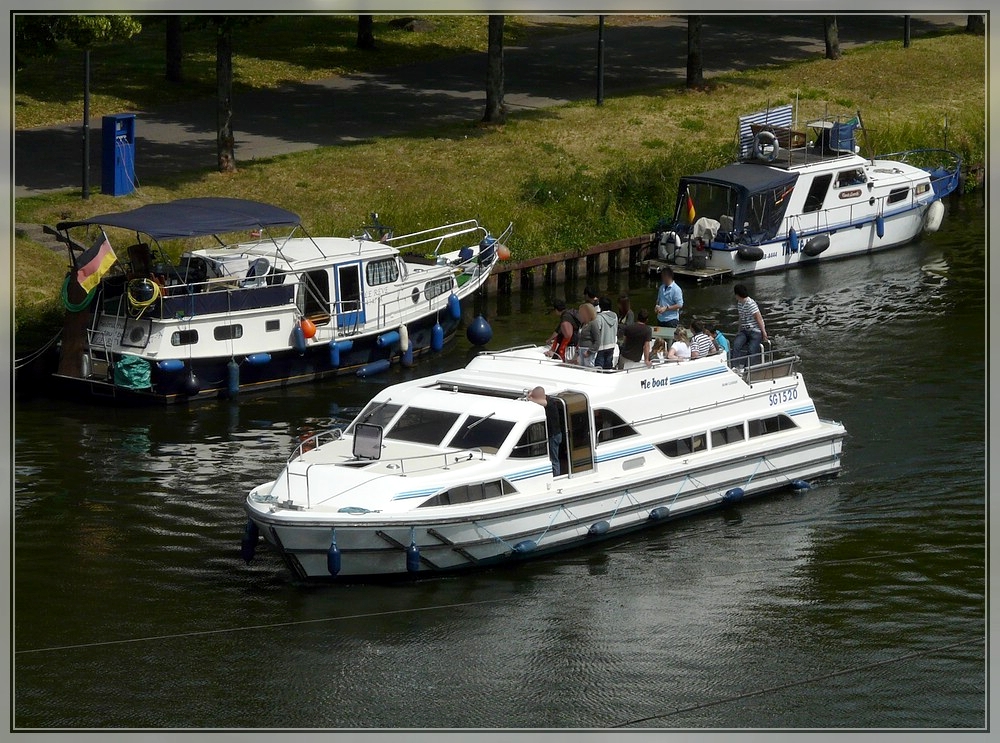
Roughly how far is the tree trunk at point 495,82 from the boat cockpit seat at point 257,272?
51.6 feet

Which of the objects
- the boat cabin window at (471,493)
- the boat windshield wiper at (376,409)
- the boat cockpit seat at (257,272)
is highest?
the boat cockpit seat at (257,272)

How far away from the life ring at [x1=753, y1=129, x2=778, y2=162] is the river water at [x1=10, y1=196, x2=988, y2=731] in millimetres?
15916

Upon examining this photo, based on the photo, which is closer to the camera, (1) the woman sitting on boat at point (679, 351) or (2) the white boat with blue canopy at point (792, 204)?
(1) the woman sitting on boat at point (679, 351)

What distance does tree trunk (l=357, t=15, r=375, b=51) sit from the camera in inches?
2245

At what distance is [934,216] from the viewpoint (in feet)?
156

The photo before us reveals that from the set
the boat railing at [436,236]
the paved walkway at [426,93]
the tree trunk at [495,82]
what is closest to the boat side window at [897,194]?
the paved walkway at [426,93]

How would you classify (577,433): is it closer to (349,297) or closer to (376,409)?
(376,409)

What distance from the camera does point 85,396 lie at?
3328cm

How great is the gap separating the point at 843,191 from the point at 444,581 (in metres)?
26.6

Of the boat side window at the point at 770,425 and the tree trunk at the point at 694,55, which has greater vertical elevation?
the tree trunk at the point at 694,55

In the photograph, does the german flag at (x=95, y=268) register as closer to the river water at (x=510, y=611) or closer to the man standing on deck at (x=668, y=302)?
the river water at (x=510, y=611)

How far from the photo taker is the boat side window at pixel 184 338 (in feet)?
108

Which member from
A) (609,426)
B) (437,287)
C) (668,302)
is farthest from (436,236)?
(609,426)

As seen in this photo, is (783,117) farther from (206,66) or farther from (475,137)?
(206,66)
